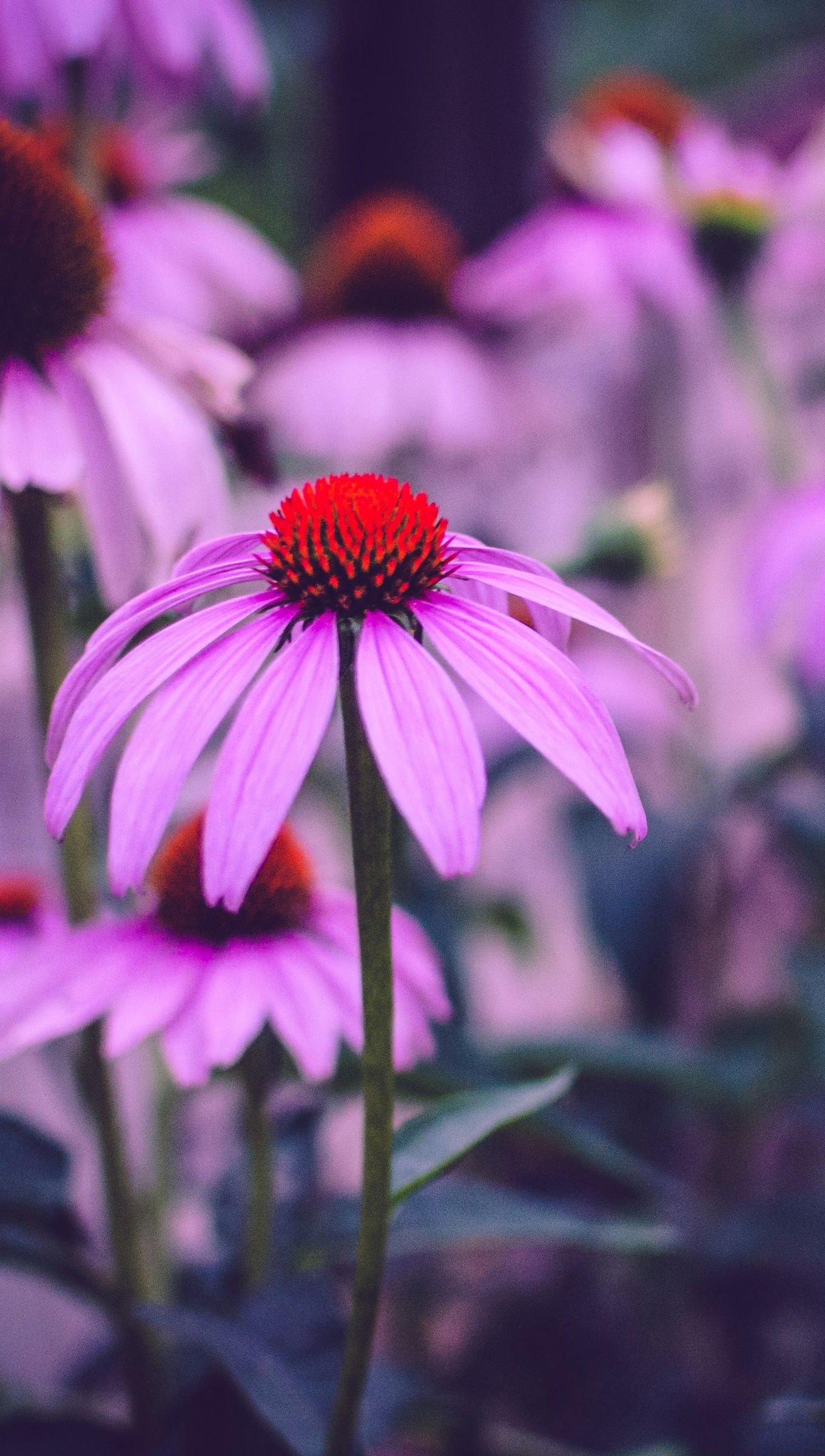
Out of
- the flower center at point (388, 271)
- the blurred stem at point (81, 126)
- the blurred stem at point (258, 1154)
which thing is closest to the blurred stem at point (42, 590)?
the blurred stem at point (258, 1154)

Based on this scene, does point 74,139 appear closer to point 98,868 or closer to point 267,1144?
point 98,868

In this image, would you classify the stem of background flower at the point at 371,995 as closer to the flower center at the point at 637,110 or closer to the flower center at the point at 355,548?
the flower center at the point at 355,548

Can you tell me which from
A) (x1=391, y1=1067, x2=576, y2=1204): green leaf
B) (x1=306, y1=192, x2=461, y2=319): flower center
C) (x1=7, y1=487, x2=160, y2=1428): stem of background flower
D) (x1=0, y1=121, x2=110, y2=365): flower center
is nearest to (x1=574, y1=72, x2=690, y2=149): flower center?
(x1=306, y1=192, x2=461, y2=319): flower center

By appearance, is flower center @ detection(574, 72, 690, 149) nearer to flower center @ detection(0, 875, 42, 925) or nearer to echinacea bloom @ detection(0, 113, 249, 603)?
echinacea bloom @ detection(0, 113, 249, 603)

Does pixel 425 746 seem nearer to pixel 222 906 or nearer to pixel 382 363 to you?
pixel 222 906

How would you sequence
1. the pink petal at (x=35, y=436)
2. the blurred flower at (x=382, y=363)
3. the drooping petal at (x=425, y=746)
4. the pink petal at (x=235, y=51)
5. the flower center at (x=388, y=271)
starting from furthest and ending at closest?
the flower center at (x=388, y=271) → the blurred flower at (x=382, y=363) → the pink petal at (x=235, y=51) → the pink petal at (x=35, y=436) → the drooping petal at (x=425, y=746)

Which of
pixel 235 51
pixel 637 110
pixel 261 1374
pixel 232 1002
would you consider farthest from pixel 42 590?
pixel 637 110
